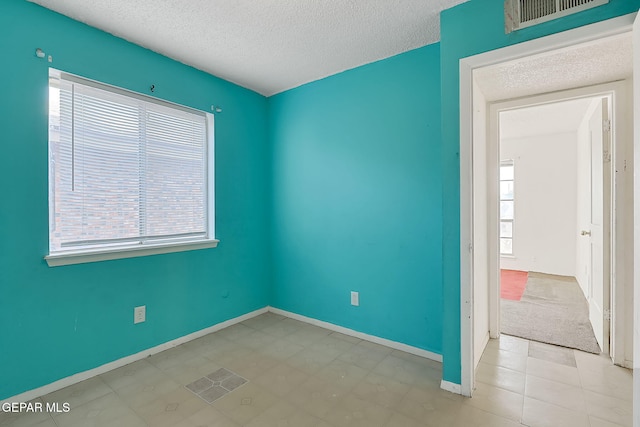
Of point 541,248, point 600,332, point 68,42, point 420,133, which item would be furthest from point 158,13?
point 541,248

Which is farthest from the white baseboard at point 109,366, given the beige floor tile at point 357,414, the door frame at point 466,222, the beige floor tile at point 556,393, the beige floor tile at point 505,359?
the beige floor tile at point 556,393

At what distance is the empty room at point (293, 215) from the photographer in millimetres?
1790

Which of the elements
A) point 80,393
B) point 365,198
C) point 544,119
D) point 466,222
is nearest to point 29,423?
point 80,393

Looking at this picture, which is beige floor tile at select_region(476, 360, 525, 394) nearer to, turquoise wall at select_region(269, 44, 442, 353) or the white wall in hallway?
turquoise wall at select_region(269, 44, 442, 353)

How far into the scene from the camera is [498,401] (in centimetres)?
183

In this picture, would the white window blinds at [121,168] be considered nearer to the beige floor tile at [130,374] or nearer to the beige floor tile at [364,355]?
the beige floor tile at [130,374]

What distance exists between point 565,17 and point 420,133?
104 cm

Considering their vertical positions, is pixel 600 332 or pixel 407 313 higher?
pixel 407 313

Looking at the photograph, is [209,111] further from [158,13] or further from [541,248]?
[541,248]

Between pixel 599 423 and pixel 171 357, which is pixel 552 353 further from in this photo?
pixel 171 357

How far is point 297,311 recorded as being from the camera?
3.25 meters

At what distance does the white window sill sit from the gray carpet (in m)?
3.05

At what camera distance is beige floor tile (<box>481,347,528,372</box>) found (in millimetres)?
2244

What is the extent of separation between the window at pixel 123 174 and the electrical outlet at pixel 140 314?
0.44 meters
